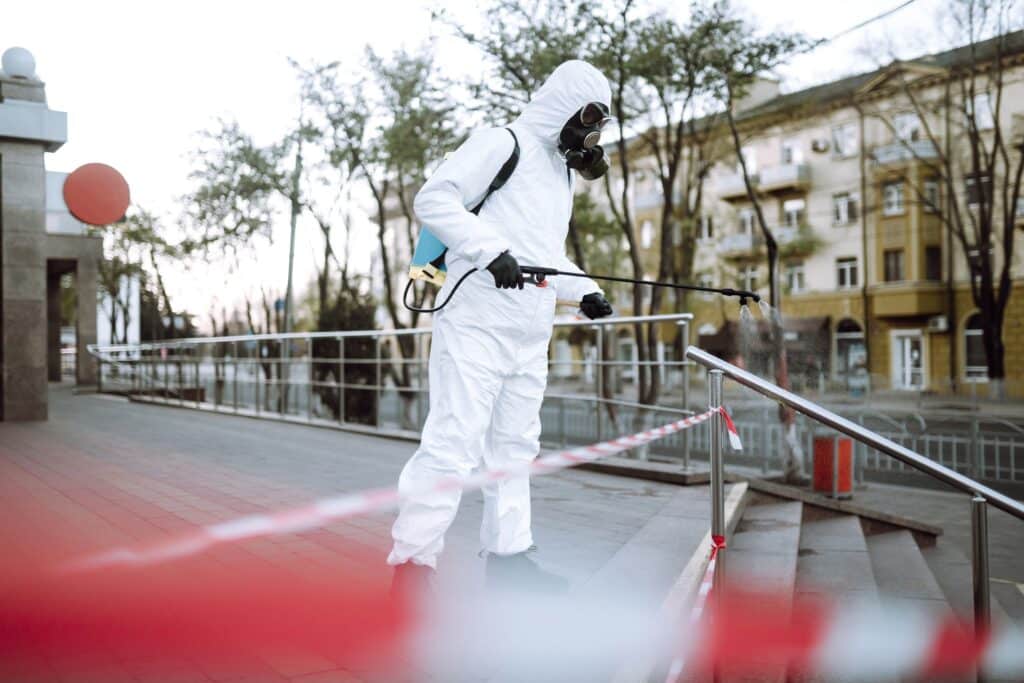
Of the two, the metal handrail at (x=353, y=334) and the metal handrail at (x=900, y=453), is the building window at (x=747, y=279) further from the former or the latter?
the metal handrail at (x=900, y=453)

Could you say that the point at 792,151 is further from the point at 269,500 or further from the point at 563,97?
the point at 563,97

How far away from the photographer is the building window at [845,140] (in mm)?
34156

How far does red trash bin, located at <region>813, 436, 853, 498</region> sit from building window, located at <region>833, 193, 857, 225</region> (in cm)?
2678

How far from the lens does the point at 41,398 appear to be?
10281 mm

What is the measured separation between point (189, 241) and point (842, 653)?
80.8 feet

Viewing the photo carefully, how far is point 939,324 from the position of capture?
32312 millimetres

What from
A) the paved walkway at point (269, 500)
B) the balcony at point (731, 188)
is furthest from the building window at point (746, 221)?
the paved walkway at point (269, 500)

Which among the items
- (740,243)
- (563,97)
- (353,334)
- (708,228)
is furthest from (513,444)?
(740,243)

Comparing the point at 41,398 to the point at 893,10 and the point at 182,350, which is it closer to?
the point at 182,350

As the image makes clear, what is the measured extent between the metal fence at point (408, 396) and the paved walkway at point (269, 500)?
1997 millimetres

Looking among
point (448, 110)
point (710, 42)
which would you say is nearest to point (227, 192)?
point (448, 110)

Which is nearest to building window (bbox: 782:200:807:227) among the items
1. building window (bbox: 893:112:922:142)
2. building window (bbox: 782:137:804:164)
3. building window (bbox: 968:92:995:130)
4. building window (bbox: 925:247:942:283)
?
building window (bbox: 782:137:804:164)

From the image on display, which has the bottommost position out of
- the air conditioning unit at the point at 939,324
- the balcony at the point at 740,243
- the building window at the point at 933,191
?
the air conditioning unit at the point at 939,324

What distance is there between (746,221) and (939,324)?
29.8 feet
